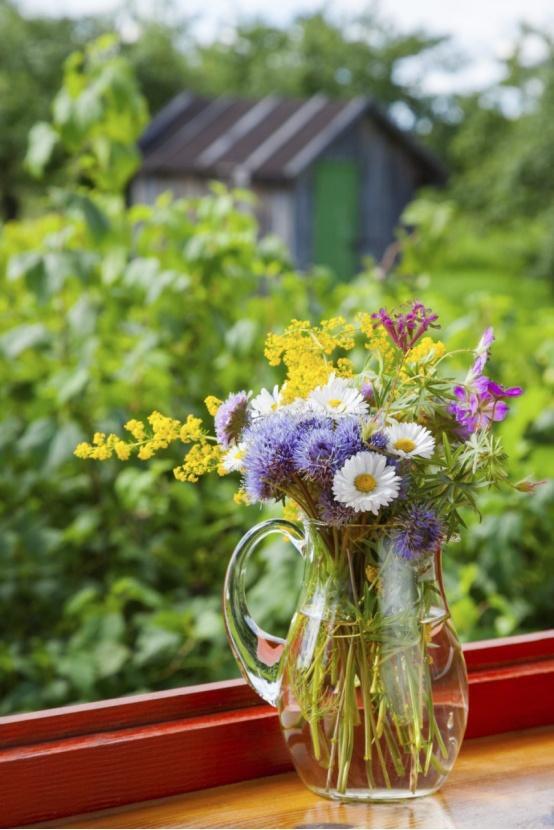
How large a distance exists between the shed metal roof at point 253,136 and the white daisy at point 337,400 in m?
14.1

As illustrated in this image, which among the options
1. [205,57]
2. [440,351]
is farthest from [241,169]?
[440,351]

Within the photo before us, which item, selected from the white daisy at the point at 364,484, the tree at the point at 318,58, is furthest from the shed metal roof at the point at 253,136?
the white daisy at the point at 364,484

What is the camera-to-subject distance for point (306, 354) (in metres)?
0.73

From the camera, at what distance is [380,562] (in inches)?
27.1

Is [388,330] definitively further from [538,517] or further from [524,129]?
[524,129]

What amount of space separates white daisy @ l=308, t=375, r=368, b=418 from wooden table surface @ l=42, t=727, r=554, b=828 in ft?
0.86

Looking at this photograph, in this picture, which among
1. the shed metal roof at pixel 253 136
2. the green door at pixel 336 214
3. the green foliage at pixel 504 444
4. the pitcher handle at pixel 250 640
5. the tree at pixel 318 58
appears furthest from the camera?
the tree at pixel 318 58

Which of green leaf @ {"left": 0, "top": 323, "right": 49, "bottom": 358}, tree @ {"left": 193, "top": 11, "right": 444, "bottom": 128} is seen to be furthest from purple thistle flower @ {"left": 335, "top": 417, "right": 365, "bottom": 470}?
tree @ {"left": 193, "top": 11, "right": 444, "bottom": 128}

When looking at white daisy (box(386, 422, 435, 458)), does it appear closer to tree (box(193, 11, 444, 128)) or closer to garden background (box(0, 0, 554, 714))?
garden background (box(0, 0, 554, 714))

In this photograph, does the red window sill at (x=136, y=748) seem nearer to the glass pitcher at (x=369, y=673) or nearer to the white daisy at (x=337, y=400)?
the glass pitcher at (x=369, y=673)

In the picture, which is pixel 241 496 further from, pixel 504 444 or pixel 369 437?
pixel 504 444

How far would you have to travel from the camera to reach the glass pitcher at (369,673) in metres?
0.69

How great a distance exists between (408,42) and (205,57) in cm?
406

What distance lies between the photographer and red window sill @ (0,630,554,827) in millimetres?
731
